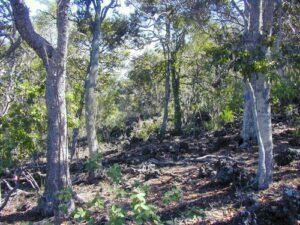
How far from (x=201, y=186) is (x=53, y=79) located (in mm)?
3922

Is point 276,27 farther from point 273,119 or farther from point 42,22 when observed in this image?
point 42,22

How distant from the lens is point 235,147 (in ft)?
39.9

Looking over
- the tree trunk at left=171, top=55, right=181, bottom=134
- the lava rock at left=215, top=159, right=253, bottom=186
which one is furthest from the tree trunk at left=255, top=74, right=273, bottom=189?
the tree trunk at left=171, top=55, right=181, bottom=134

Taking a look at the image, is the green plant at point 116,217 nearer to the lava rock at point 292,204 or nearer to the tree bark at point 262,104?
→ the lava rock at point 292,204

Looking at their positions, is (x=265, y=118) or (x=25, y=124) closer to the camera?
(x=265, y=118)

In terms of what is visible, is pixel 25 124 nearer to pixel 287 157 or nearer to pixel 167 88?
pixel 287 157

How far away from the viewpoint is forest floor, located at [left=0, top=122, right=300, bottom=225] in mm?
5704

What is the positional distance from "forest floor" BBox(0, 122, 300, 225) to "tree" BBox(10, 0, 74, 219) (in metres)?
0.83

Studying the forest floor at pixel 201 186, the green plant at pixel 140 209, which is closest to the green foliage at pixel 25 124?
the forest floor at pixel 201 186

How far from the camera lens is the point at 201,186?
823 centimetres

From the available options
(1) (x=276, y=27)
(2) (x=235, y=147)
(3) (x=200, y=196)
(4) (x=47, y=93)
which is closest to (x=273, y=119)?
(1) (x=276, y=27)

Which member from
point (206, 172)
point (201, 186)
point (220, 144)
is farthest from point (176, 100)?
point (201, 186)

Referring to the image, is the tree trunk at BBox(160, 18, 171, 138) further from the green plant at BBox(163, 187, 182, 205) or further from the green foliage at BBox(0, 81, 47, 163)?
the green plant at BBox(163, 187, 182, 205)

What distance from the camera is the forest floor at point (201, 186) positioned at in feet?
18.7
